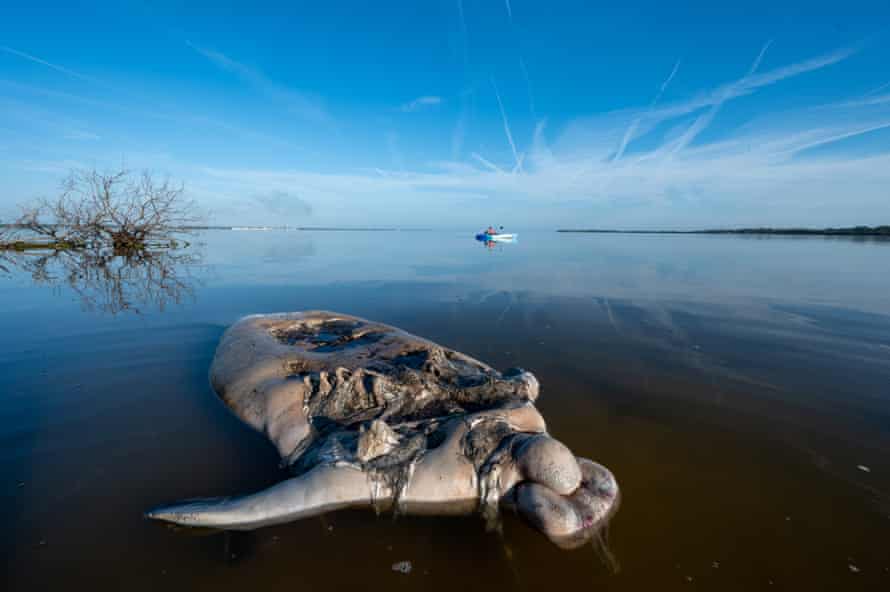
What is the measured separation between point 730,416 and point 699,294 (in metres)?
8.45

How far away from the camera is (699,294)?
11523 mm

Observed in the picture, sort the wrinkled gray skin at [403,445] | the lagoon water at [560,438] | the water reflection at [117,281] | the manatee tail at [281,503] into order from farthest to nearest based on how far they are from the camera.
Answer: the water reflection at [117,281]
the wrinkled gray skin at [403,445]
the manatee tail at [281,503]
the lagoon water at [560,438]

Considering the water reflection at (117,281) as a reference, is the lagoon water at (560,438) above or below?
below

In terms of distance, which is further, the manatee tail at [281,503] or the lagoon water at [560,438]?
Result: the manatee tail at [281,503]

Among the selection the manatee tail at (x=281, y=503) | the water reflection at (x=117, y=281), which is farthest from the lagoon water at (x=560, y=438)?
the water reflection at (x=117, y=281)

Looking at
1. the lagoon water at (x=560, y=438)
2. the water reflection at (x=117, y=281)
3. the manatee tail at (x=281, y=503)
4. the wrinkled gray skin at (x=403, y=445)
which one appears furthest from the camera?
the water reflection at (x=117, y=281)

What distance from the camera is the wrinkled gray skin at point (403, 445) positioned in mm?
2947

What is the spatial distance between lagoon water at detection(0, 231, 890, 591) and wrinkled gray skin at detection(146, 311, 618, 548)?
167 millimetres

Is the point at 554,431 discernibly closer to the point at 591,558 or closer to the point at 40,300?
the point at 591,558

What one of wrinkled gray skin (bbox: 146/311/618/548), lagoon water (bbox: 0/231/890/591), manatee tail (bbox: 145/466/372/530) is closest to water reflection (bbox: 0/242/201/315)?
lagoon water (bbox: 0/231/890/591)

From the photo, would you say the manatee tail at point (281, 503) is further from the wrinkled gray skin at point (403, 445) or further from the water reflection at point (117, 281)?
the water reflection at point (117, 281)

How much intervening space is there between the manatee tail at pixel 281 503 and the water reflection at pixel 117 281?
8.64 m

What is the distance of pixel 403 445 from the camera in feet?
11.4

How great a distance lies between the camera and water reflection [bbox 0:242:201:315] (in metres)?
10.1
